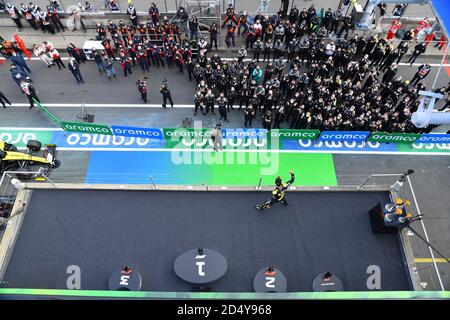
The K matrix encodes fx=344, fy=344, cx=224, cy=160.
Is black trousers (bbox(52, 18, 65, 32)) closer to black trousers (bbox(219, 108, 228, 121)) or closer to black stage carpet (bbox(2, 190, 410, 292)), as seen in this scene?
black trousers (bbox(219, 108, 228, 121))

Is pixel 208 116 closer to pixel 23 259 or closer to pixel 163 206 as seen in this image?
pixel 163 206

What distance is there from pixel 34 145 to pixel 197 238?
12.1m

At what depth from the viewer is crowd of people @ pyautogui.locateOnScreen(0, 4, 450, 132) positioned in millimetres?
19484

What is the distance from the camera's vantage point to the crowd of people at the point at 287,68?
19484 mm

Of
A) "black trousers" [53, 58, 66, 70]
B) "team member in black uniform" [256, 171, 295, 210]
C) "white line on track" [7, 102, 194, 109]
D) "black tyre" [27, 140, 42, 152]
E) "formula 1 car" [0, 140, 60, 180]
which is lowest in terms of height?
"team member in black uniform" [256, 171, 295, 210]

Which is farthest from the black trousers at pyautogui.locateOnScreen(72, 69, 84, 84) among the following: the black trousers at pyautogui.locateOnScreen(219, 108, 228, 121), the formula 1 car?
the black trousers at pyautogui.locateOnScreen(219, 108, 228, 121)

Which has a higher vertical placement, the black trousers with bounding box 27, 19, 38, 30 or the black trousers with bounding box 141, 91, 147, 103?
the black trousers with bounding box 27, 19, 38, 30

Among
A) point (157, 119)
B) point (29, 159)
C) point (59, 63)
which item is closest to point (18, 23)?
point (59, 63)

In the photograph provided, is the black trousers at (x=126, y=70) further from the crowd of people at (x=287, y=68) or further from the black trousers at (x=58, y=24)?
the black trousers at (x=58, y=24)

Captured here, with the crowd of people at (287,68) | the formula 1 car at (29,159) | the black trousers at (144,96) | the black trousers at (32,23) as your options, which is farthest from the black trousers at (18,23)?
the black trousers at (144,96)

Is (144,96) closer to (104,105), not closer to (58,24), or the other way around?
(104,105)

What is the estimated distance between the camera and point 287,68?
24266 mm

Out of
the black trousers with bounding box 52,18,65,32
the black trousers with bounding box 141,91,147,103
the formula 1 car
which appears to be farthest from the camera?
the black trousers with bounding box 52,18,65,32

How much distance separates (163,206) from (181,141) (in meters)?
7.84
